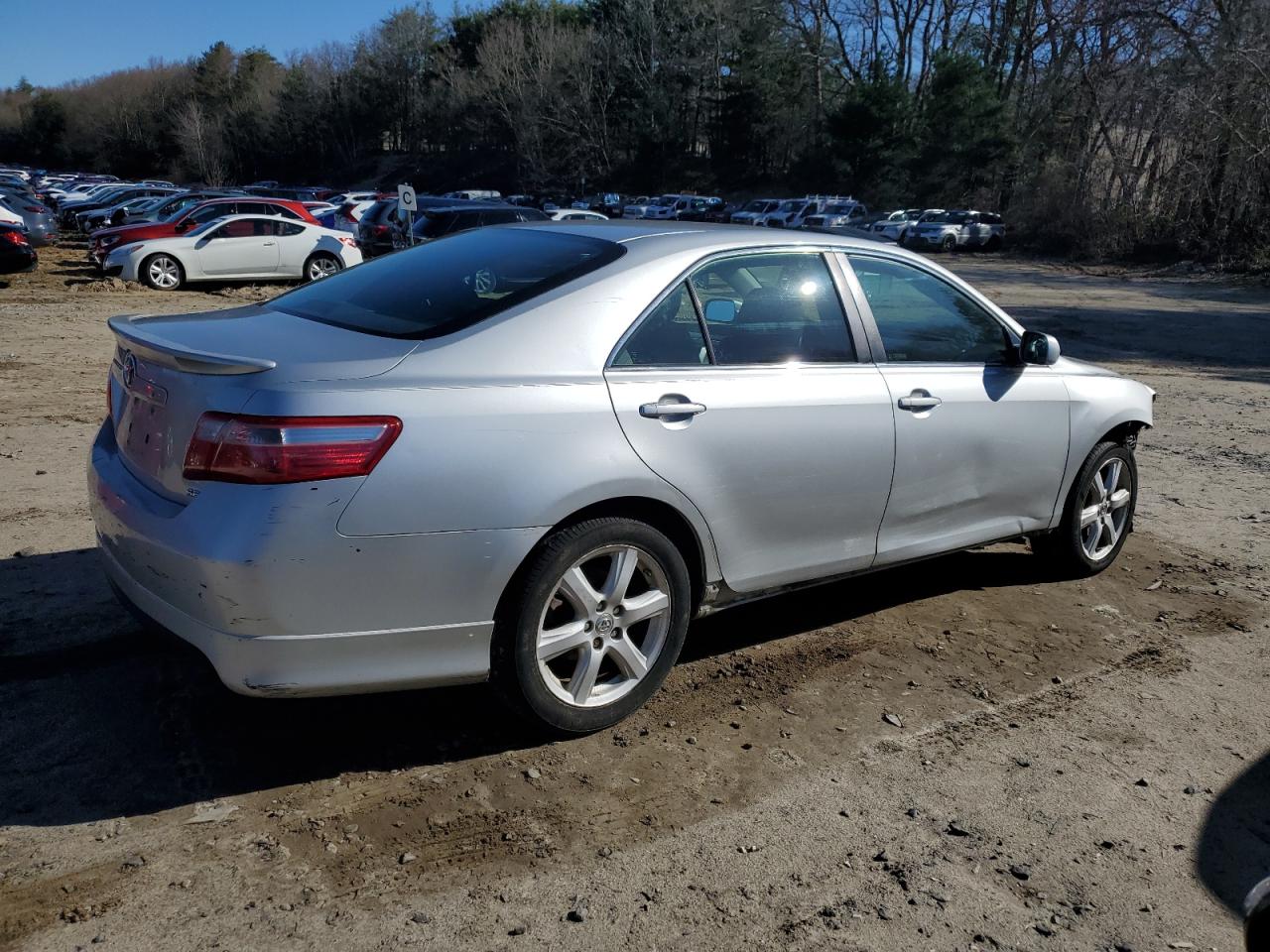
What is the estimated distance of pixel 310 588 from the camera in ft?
9.94

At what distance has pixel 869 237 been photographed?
472cm

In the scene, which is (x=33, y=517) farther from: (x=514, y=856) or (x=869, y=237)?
(x=869, y=237)

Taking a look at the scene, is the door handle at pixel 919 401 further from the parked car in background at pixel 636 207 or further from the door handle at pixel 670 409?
the parked car in background at pixel 636 207

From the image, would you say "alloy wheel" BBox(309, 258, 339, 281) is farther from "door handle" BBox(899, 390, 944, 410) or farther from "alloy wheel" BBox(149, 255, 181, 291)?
"door handle" BBox(899, 390, 944, 410)

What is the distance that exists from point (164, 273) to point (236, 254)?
51.3 inches

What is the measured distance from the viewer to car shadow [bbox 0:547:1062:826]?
325 cm

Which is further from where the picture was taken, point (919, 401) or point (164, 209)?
point (164, 209)

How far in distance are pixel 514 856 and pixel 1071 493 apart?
11.4 feet

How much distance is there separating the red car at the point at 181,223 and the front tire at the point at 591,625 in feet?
64.5

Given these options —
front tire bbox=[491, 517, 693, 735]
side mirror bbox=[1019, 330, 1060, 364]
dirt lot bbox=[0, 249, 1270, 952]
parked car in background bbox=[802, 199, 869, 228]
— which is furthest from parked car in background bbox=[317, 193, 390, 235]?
front tire bbox=[491, 517, 693, 735]

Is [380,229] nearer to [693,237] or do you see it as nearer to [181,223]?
[181,223]

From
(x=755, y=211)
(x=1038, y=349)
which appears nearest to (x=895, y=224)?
(x=755, y=211)

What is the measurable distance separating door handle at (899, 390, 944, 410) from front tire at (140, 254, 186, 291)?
717 inches

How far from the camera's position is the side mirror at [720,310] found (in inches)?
155
